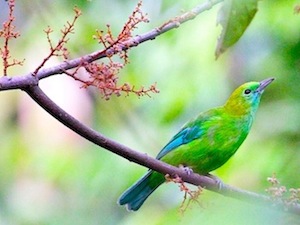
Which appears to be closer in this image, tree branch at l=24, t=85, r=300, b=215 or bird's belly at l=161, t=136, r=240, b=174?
tree branch at l=24, t=85, r=300, b=215

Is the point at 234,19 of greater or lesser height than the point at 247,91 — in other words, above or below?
below

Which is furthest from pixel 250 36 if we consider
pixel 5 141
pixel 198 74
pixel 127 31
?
pixel 5 141

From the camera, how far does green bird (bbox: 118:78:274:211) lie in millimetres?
2879

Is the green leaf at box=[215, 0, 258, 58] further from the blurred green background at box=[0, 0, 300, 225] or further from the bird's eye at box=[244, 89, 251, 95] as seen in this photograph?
the bird's eye at box=[244, 89, 251, 95]

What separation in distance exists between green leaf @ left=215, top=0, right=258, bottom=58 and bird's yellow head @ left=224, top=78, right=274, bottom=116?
3.87 feet

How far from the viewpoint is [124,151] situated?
59.5 inches

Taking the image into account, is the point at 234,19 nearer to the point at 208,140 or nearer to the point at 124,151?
the point at 124,151

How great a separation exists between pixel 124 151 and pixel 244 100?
159cm

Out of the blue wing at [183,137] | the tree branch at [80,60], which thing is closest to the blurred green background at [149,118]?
the blue wing at [183,137]

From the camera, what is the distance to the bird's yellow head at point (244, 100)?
9.70 ft

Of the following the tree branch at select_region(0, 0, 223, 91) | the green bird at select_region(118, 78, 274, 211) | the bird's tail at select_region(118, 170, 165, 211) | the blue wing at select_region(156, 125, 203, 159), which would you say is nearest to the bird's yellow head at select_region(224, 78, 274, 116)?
the green bird at select_region(118, 78, 274, 211)

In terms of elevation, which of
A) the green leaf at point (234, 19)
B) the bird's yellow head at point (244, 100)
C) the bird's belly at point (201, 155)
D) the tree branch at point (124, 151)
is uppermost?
the bird's yellow head at point (244, 100)

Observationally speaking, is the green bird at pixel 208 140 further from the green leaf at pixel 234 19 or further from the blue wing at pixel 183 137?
the green leaf at pixel 234 19

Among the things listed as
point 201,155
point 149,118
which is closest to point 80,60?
point 201,155
